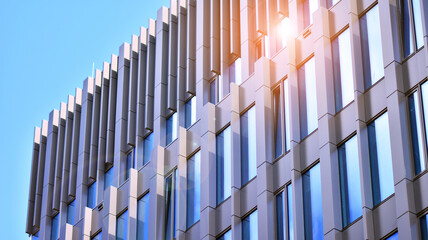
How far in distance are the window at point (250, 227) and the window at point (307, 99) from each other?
12.9ft

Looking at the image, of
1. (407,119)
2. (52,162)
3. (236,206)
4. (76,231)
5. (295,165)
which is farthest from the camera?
(52,162)

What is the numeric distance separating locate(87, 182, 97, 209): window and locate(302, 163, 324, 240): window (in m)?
18.6

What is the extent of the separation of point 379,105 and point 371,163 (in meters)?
2.12

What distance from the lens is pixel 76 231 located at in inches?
2090

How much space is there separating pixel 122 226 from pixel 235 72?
9912 mm

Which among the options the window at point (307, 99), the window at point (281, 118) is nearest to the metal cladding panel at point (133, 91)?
the window at point (281, 118)

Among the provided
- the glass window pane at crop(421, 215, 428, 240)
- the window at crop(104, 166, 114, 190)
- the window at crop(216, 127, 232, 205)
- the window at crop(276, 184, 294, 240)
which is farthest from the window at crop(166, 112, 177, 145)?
the glass window pane at crop(421, 215, 428, 240)

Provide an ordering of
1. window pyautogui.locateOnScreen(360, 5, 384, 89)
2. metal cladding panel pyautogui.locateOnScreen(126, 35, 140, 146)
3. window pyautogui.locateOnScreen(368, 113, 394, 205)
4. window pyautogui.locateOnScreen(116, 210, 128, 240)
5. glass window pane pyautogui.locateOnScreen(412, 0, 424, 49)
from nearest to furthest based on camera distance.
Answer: window pyautogui.locateOnScreen(368, 113, 394, 205) → glass window pane pyautogui.locateOnScreen(412, 0, 424, 49) → window pyautogui.locateOnScreen(360, 5, 384, 89) → window pyautogui.locateOnScreen(116, 210, 128, 240) → metal cladding panel pyautogui.locateOnScreen(126, 35, 140, 146)

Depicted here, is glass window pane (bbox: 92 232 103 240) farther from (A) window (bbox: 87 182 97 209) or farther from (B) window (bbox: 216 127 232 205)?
(B) window (bbox: 216 127 232 205)

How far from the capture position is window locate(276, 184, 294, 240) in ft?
124

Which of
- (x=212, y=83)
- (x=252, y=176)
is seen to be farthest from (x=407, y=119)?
(x=212, y=83)

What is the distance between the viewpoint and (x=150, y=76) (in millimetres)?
51406

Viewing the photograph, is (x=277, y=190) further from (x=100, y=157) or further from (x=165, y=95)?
(x=100, y=157)

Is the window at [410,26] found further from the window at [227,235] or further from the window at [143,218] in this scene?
the window at [143,218]
